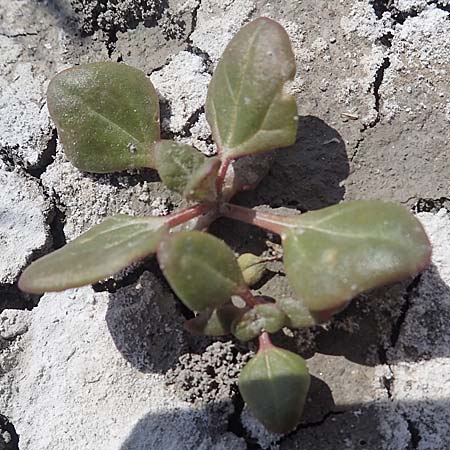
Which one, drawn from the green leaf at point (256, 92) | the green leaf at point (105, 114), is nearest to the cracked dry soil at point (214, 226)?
the green leaf at point (105, 114)

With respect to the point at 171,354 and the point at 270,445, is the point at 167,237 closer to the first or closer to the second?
the point at 171,354

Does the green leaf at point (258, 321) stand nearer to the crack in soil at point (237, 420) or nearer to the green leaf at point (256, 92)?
the crack in soil at point (237, 420)

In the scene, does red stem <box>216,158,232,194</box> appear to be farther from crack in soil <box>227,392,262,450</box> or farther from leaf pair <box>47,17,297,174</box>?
crack in soil <box>227,392,262,450</box>

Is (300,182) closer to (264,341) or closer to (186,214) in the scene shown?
(186,214)

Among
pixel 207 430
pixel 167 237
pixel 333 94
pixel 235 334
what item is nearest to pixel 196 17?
pixel 333 94

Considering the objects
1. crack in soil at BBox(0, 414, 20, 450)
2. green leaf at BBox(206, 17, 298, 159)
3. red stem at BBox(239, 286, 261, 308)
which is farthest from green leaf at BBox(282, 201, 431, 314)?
crack in soil at BBox(0, 414, 20, 450)

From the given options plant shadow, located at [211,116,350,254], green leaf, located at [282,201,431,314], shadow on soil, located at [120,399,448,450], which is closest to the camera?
green leaf, located at [282,201,431,314]

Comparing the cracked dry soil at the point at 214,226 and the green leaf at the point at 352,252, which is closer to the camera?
the green leaf at the point at 352,252
